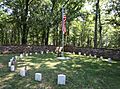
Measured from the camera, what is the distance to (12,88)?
1033cm

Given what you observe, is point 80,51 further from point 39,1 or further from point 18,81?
point 18,81

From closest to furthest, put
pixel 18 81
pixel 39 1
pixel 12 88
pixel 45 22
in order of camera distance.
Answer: pixel 12 88 < pixel 18 81 < pixel 45 22 < pixel 39 1

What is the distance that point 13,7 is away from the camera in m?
38.1

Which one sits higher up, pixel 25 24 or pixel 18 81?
pixel 25 24

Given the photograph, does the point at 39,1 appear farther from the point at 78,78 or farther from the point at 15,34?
the point at 78,78

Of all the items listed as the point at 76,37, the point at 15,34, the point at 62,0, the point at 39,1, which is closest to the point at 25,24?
the point at 39,1

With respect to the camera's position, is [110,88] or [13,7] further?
[13,7]

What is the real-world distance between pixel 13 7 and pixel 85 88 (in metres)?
30.1

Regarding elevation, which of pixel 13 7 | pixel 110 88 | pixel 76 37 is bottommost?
pixel 110 88

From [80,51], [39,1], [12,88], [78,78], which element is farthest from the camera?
[39,1]

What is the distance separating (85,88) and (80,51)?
20825mm

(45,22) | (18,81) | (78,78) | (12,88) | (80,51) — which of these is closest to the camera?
(12,88)

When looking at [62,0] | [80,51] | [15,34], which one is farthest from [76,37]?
[80,51]

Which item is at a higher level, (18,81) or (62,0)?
(62,0)
